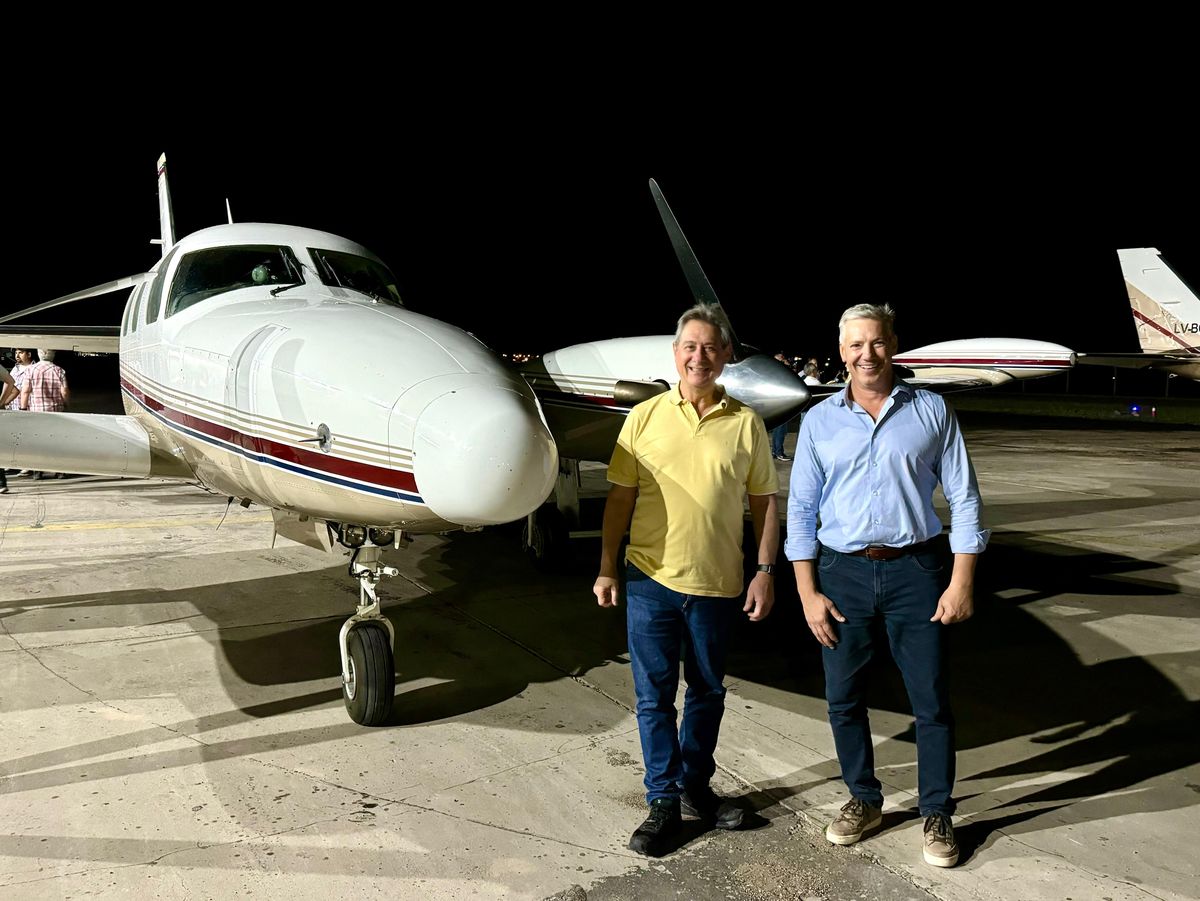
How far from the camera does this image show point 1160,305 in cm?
2322

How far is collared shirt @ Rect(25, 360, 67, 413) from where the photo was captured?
453 inches

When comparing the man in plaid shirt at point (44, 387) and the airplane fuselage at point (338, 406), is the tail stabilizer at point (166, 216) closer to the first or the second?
the man in plaid shirt at point (44, 387)

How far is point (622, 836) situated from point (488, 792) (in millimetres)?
624

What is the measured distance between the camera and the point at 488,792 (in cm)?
368


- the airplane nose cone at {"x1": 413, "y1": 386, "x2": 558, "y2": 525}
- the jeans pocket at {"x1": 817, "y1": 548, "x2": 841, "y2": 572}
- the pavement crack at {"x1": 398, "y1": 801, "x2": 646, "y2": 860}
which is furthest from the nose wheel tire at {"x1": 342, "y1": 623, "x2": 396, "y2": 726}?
the jeans pocket at {"x1": 817, "y1": 548, "x2": 841, "y2": 572}

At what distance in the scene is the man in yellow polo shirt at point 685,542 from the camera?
328 cm

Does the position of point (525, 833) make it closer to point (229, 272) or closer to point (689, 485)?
point (689, 485)

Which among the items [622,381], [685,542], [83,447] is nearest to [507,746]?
[685,542]

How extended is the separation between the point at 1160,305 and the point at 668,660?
2461 centimetres

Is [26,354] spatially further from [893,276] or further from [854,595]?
[893,276]

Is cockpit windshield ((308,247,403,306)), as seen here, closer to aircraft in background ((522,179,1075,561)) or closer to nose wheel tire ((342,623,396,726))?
aircraft in background ((522,179,1075,561))

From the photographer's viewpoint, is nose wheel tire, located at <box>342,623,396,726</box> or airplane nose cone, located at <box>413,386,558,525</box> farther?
nose wheel tire, located at <box>342,623,396,726</box>

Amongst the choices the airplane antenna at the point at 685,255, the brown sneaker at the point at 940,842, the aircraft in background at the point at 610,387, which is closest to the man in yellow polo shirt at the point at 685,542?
the brown sneaker at the point at 940,842

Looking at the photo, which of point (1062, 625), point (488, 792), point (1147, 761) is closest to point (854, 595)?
point (488, 792)
